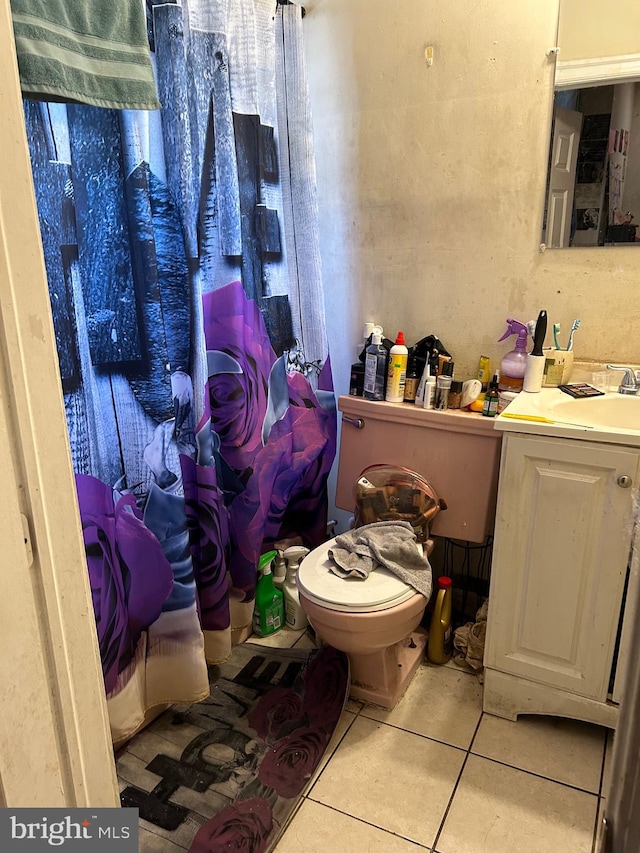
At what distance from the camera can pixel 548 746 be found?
63.9 inches

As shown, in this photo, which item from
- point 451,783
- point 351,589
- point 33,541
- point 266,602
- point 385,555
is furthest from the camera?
point 266,602

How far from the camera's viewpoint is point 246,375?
1795 mm

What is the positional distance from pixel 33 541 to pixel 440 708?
4.71ft

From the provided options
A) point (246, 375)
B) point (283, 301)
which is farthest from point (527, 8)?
point (246, 375)

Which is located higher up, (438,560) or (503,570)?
(503,570)

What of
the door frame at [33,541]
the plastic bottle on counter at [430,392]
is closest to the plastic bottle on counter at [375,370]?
the plastic bottle on counter at [430,392]

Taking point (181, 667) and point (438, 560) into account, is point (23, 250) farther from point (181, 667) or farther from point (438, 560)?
point (438, 560)

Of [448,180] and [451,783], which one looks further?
[448,180]

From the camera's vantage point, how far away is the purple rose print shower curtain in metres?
1.30

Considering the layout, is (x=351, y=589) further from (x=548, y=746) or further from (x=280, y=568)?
(x=548, y=746)

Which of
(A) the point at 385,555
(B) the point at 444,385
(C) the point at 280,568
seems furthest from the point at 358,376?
(C) the point at 280,568

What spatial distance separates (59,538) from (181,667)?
1.02m

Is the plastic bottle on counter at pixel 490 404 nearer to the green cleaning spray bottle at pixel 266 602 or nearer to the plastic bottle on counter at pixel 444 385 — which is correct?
the plastic bottle on counter at pixel 444 385

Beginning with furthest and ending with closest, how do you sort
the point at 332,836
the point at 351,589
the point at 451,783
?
the point at 351,589
the point at 451,783
the point at 332,836
